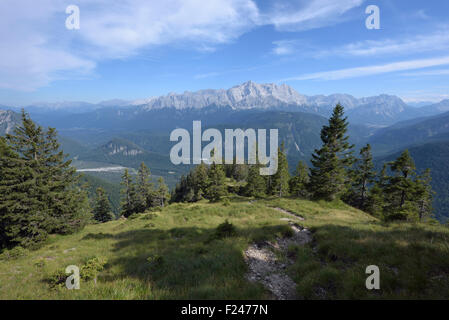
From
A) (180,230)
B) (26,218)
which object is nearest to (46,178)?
(26,218)

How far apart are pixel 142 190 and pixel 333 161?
46034 mm

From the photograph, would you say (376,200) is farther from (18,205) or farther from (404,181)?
(18,205)

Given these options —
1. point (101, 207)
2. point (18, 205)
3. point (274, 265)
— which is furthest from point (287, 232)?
point (101, 207)

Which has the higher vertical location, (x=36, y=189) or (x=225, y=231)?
(x=36, y=189)

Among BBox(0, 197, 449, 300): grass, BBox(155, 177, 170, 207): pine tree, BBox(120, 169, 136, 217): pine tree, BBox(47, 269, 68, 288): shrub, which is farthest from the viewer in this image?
BBox(155, 177, 170, 207): pine tree

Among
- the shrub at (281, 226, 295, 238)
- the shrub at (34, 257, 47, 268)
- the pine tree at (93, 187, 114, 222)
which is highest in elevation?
the shrub at (281, 226, 295, 238)

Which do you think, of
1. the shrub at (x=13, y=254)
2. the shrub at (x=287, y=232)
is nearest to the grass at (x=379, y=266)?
the shrub at (x=287, y=232)

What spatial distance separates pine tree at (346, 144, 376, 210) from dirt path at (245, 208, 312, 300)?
103ft

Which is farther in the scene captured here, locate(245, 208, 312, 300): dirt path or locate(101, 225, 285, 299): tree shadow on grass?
locate(245, 208, 312, 300): dirt path

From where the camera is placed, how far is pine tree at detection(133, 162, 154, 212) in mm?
51625

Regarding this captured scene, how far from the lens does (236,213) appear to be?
2205 cm

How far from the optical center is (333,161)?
28656 millimetres

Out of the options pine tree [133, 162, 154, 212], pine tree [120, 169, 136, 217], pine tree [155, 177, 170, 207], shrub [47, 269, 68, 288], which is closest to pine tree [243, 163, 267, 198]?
pine tree [155, 177, 170, 207]

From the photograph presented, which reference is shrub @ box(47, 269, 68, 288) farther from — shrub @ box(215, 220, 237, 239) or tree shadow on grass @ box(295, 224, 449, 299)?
tree shadow on grass @ box(295, 224, 449, 299)
